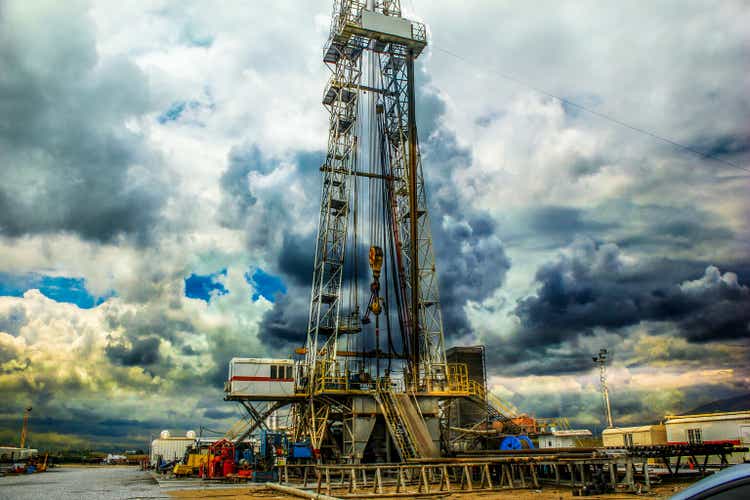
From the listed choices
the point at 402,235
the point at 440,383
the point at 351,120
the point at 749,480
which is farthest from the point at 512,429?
the point at 749,480

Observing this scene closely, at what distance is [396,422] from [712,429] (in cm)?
2114

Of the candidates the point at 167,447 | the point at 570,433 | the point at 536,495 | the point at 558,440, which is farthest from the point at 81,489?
the point at 167,447

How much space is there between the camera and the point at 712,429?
3491 centimetres

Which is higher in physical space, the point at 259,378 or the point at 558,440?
the point at 259,378

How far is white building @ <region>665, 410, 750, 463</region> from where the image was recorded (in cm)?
3259

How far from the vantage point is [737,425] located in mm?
33188

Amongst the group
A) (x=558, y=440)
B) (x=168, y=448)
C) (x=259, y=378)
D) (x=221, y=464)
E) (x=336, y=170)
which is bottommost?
(x=168, y=448)

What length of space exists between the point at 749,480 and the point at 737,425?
36.8 m

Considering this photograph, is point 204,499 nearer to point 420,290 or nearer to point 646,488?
point 646,488

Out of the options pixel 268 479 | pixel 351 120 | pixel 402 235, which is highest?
Answer: pixel 351 120

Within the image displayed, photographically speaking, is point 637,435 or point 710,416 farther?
point 637,435

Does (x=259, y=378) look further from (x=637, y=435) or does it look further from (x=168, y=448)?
(x=168, y=448)

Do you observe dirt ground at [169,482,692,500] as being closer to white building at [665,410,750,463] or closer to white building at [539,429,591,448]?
white building at [665,410,750,463]

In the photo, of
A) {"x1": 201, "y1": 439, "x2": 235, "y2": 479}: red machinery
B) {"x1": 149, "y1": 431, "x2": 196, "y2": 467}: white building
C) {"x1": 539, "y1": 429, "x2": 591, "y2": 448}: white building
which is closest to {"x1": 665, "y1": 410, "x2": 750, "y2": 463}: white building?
{"x1": 539, "y1": 429, "x2": 591, "y2": 448}: white building
